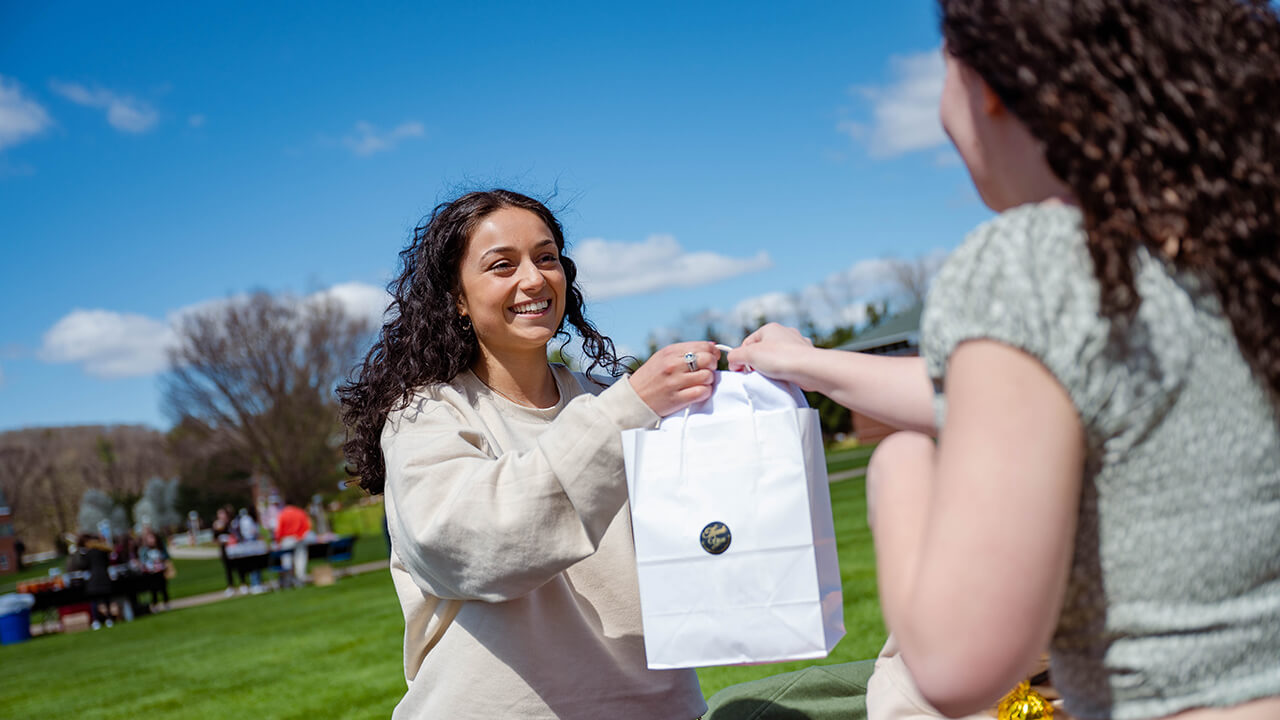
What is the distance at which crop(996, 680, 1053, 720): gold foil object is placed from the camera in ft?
7.98

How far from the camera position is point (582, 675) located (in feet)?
8.39

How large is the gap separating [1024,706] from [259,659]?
33.8 feet

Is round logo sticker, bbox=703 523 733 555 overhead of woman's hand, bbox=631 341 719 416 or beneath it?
beneath

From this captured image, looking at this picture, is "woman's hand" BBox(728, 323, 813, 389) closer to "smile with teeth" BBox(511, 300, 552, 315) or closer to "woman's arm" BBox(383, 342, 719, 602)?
"woman's arm" BBox(383, 342, 719, 602)

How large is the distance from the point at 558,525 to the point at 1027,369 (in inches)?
50.1

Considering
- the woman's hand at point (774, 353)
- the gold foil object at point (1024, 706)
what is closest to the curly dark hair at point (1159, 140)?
A: the woman's hand at point (774, 353)

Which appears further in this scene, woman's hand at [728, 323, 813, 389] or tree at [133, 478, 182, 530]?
tree at [133, 478, 182, 530]

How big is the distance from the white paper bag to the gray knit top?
2.62 ft

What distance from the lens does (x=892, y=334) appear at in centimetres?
4512

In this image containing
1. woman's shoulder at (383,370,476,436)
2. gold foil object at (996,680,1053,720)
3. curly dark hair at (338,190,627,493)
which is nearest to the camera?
gold foil object at (996,680,1053,720)

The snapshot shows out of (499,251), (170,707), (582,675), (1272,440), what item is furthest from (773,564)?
(170,707)

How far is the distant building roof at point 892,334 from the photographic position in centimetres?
4406

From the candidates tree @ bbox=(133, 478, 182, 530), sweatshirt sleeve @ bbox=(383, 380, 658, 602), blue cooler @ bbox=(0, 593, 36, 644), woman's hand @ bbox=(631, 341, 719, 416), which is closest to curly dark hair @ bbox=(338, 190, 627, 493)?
sweatshirt sleeve @ bbox=(383, 380, 658, 602)

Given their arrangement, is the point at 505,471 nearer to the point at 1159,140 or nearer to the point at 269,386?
the point at 1159,140
